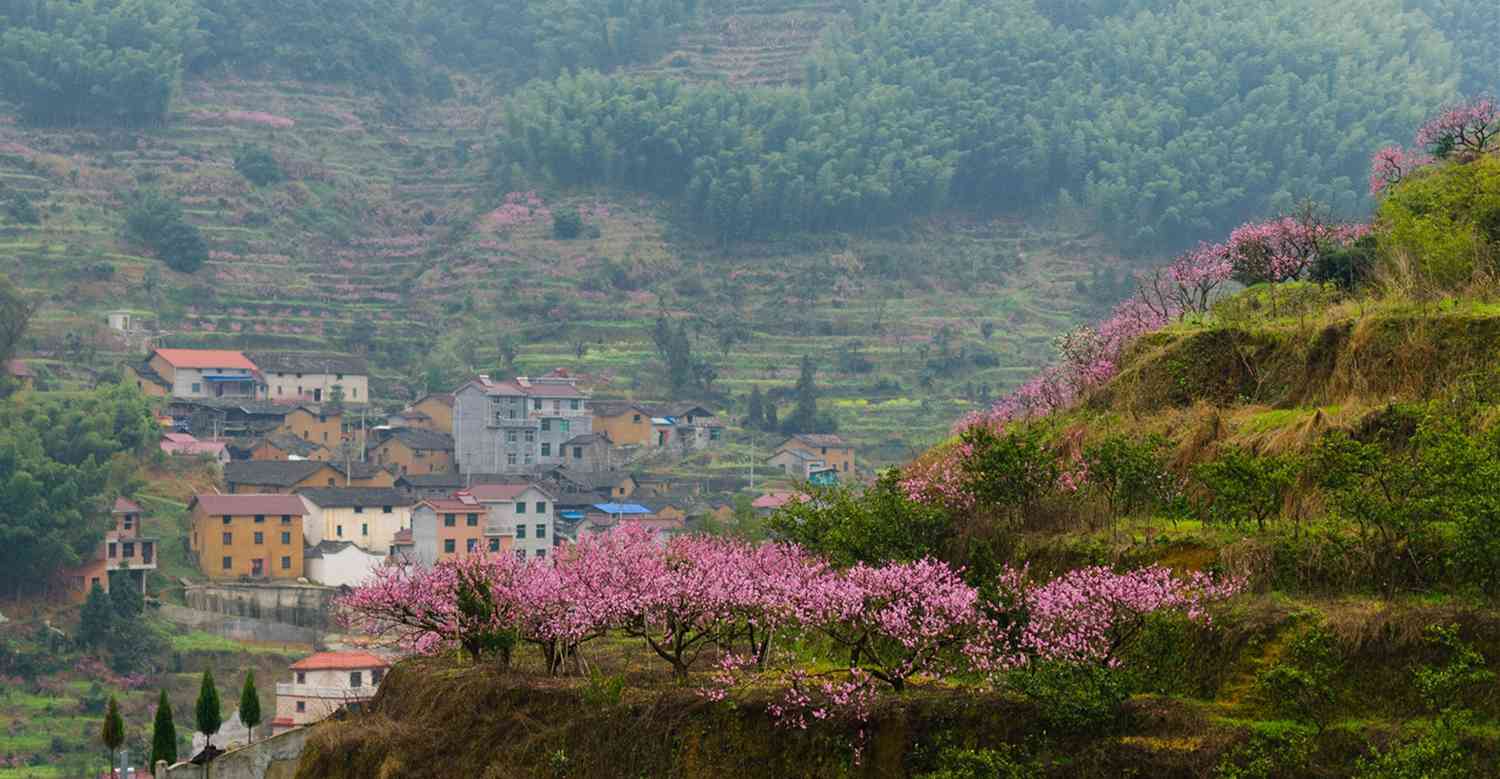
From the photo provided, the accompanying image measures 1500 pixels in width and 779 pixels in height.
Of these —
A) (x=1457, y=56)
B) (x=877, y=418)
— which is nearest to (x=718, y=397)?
(x=877, y=418)

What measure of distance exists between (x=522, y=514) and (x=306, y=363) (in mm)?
23139

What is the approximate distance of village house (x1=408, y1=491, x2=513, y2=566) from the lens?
7375 cm

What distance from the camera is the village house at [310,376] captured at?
94.7 metres

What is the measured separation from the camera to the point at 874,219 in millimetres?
124625

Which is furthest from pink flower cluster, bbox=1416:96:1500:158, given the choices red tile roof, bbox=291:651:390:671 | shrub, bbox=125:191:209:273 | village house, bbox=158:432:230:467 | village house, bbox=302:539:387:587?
shrub, bbox=125:191:209:273

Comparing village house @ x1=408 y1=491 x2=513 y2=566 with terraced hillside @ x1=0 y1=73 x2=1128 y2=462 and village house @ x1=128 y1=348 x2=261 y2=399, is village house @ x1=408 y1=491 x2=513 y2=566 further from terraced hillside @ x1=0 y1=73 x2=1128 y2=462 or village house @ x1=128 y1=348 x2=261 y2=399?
terraced hillside @ x1=0 y1=73 x2=1128 y2=462

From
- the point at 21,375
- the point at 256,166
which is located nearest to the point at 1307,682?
the point at 21,375

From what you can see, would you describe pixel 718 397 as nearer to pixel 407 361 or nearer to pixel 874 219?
pixel 407 361

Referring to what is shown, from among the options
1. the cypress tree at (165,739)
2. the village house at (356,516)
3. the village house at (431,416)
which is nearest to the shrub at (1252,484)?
the cypress tree at (165,739)

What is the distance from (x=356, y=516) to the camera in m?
75.4

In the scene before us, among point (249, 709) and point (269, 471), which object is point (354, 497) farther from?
point (249, 709)

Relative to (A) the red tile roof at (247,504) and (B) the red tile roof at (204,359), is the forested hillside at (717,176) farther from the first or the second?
(A) the red tile roof at (247,504)

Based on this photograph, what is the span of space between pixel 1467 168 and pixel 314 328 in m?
88.4

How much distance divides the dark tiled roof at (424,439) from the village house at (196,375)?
793 cm
